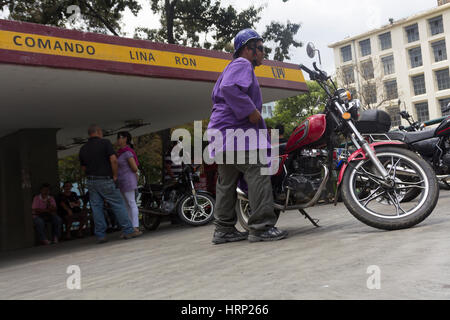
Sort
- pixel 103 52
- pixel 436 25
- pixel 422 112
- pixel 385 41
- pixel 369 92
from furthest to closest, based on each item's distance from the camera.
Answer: pixel 385 41, pixel 422 112, pixel 436 25, pixel 369 92, pixel 103 52

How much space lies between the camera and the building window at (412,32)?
59312 mm

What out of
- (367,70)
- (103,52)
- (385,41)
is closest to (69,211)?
(103,52)

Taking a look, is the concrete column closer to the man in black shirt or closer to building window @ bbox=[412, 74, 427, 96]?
the man in black shirt

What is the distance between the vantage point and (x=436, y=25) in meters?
57.6

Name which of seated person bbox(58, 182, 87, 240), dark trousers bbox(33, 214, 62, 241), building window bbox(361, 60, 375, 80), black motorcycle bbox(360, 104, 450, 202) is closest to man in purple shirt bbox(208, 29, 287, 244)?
black motorcycle bbox(360, 104, 450, 202)

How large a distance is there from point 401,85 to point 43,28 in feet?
198

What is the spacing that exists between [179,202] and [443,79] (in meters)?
56.5

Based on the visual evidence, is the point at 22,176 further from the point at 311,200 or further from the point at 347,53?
the point at 347,53

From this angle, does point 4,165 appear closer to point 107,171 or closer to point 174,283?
point 107,171

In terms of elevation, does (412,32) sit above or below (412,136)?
above

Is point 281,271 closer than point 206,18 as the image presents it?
Yes

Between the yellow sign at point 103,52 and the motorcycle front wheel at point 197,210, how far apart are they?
233cm

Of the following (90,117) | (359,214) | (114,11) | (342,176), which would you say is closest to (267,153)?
(342,176)

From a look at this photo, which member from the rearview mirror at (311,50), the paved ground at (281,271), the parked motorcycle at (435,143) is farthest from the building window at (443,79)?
the paved ground at (281,271)
